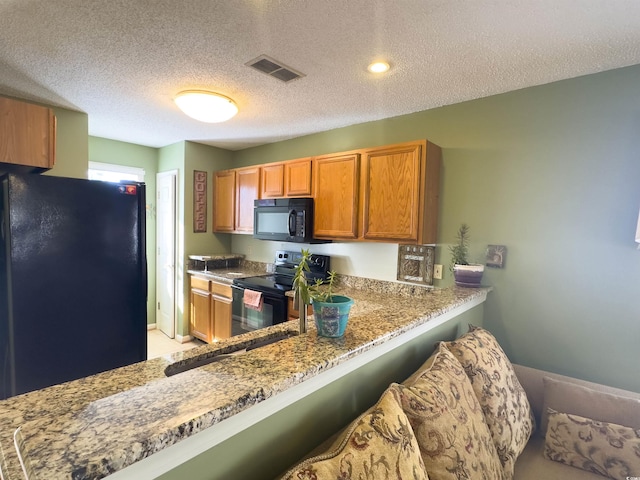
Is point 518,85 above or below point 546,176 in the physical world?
above

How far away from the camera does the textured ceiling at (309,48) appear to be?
1.41m

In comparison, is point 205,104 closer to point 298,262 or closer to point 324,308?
point 298,262

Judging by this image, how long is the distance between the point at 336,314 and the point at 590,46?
1.91 m

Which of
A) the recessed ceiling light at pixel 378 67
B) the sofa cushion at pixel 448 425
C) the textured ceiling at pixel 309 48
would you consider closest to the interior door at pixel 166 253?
the textured ceiling at pixel 309 48

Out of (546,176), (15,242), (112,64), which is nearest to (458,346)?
(546,176)

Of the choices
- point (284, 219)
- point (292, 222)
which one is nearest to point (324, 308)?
point (292, 222)

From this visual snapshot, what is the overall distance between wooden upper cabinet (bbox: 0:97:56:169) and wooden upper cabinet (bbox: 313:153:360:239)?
1940 mm

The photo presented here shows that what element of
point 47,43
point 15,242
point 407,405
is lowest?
point 407,405

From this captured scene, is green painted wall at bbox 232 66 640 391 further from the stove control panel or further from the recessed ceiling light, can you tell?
the stove control panel

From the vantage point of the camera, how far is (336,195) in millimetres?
2842

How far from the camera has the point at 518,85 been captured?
212 centimetres

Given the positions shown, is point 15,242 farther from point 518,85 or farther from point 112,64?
point 518,85

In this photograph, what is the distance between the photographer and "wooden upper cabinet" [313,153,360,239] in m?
2.72

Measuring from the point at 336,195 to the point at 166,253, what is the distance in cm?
262
